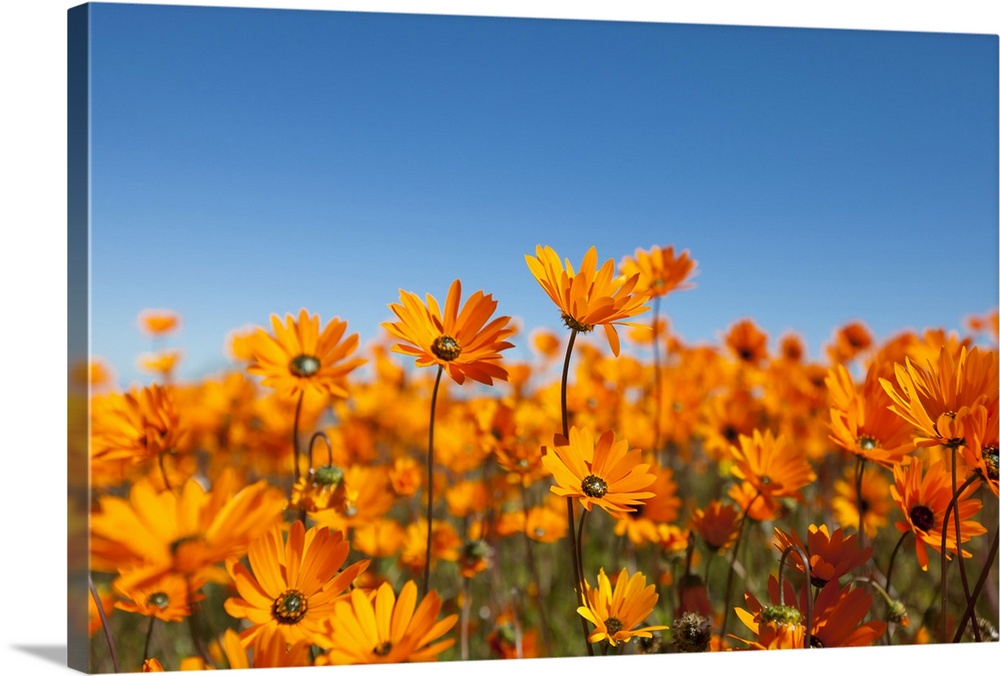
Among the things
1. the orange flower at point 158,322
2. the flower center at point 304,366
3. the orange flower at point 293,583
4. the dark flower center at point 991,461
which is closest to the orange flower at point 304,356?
the flower center at point 304,366

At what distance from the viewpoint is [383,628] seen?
2.06 metres

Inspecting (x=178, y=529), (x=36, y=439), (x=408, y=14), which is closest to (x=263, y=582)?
(x=178, y=529)

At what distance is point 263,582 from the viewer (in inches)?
79.9

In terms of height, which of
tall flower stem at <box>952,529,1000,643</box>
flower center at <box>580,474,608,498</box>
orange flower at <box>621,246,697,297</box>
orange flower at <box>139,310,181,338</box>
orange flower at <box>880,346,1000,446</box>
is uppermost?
orange flower at <box>621,246,697,297</box>

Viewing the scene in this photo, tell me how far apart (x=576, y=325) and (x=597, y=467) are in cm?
28

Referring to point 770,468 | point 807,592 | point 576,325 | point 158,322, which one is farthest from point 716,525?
point 158,322

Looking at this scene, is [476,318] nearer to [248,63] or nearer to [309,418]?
[248,63]

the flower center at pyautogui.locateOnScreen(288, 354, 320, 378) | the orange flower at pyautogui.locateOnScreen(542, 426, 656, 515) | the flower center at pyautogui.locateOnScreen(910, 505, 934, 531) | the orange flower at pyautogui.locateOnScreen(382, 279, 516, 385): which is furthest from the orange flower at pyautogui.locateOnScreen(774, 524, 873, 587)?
the flower center at pyautogui.locateOnScreen(288, 354, 320, 378)

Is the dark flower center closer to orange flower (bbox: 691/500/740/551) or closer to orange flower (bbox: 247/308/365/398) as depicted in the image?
orange flower (bbox: 691/500/740/551)

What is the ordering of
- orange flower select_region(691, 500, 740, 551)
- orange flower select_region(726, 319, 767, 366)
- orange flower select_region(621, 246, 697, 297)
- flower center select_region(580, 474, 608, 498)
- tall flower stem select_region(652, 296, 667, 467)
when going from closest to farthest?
flower center select_region(580, 474, 608, 498) < orange flower select_region(691, 500, 740, 551) < orange flower select_region(621, 246, 697, 297) < orange flower select_region(726, 319, 767, 366) < tall flower stem select_region(652, 296, 667, 467)

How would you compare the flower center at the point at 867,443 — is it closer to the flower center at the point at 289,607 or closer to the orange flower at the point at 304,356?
the orange flower at the point at 304,356

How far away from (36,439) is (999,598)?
237 cm

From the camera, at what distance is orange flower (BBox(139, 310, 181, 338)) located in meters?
2.24

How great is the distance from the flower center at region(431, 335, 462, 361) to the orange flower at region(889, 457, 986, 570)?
3.20 feet
